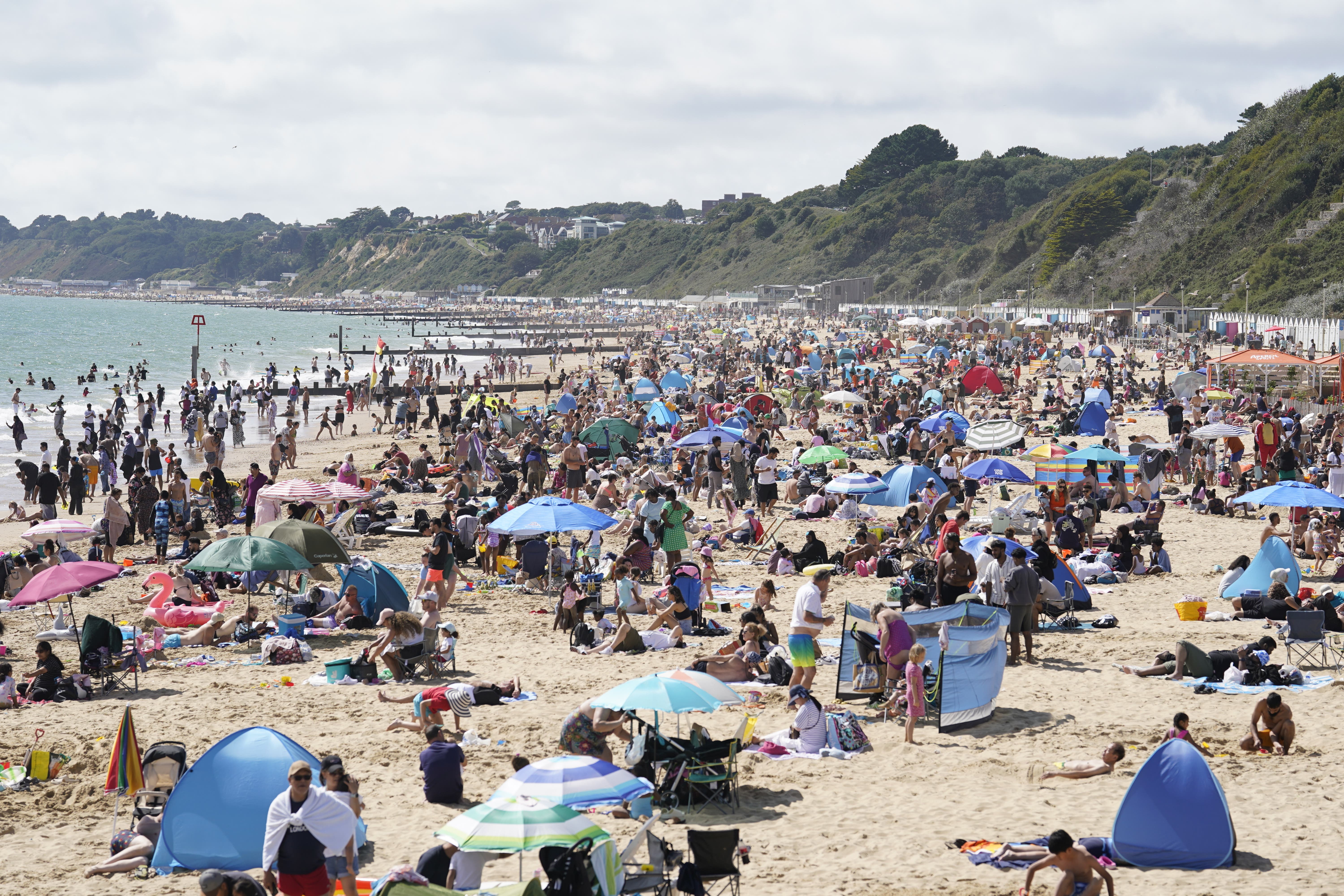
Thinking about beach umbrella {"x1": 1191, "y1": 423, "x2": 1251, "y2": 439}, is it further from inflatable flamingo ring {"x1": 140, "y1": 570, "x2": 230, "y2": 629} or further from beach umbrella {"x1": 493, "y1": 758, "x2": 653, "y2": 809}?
beach umbrella {"x1": 493, "y1": 758, "x2": 653, "y2": 809}

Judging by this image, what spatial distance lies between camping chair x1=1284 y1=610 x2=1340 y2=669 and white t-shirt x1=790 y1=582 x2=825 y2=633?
4141 mm

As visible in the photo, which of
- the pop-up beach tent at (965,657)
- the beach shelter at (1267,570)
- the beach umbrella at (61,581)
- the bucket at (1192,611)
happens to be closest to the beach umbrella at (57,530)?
the beach umbrella at (61,581)

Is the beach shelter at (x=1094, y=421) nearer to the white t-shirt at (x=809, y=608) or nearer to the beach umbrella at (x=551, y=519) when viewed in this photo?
the beach umbrella at (x=551, y=519)

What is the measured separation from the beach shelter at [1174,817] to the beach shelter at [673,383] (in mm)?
27403

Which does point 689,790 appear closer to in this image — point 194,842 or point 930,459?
point 194,842

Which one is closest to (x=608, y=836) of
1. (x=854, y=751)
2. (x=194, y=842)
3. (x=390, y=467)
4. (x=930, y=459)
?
(x=194, y=842)

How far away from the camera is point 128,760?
25.1 feet

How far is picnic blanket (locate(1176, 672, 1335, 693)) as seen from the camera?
31.6 ft

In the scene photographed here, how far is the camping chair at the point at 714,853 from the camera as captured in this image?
6133 mm

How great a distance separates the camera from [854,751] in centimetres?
880

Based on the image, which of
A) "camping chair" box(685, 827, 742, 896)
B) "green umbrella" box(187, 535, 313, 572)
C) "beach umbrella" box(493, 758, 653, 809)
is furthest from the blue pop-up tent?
"camping chair" box(685, 827, 742, 896)

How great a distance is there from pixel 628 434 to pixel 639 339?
46.6 meters

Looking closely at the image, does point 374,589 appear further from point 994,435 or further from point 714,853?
point 994,435

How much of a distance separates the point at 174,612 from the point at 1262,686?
10383 millimetres
